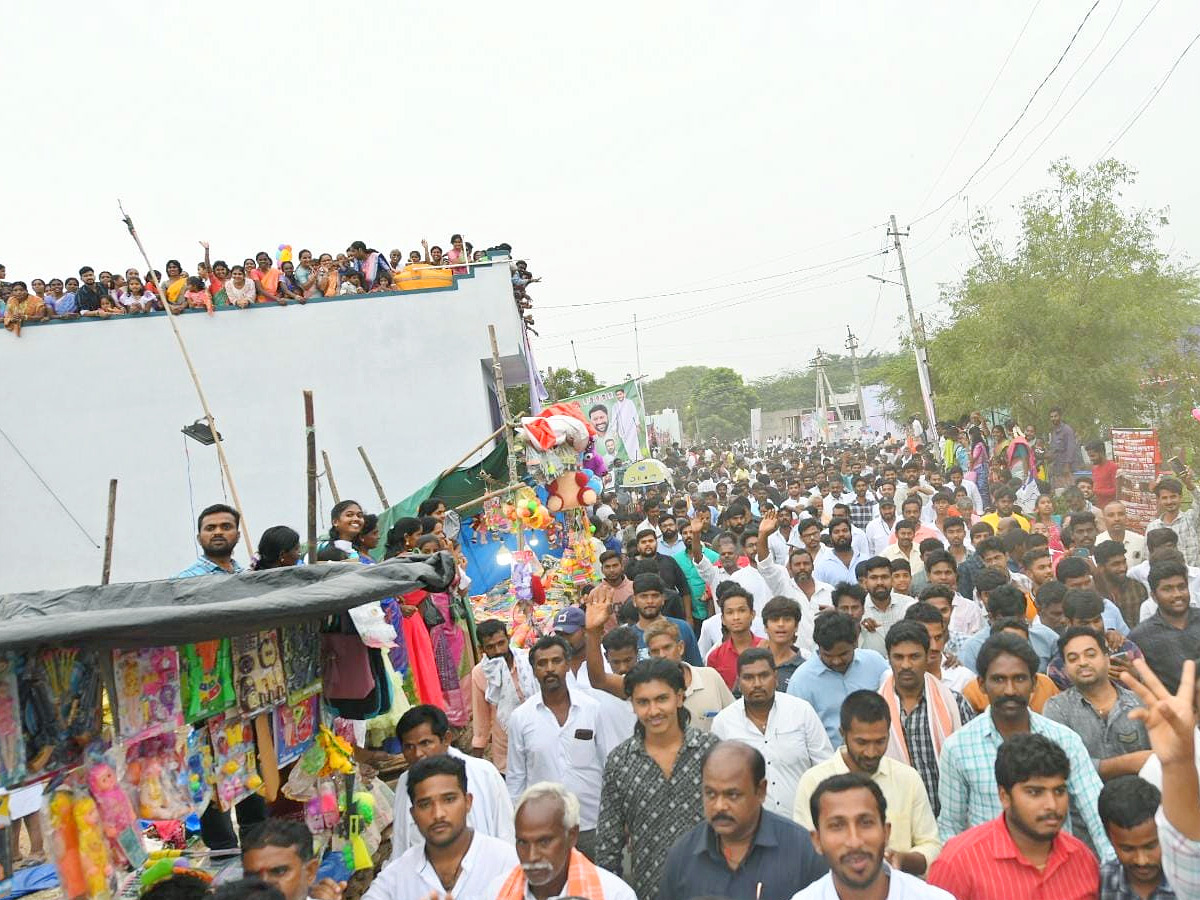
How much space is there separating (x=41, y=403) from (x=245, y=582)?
14314 mm

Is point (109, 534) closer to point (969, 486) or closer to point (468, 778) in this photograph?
point (468, 778)

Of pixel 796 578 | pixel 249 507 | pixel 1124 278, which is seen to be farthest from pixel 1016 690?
pixel 1124 278

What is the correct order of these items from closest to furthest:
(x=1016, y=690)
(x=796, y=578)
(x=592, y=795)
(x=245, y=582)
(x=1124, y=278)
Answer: (x=245, y=582) → (x=1016, y=690) → (x=592, y=795) → (x=796, y=578) → (x=1124, y=278)

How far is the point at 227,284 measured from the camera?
16.4 metres

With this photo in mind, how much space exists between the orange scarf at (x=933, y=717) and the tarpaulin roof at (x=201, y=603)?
226cm

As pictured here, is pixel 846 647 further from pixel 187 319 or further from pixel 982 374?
pixel 982 374

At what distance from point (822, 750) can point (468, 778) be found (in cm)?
167

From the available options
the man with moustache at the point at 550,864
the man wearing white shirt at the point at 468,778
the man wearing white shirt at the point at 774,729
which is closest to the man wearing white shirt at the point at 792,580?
the man wearing white shirt at the point at 774,729

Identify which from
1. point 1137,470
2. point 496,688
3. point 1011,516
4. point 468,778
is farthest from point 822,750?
point 1137,470

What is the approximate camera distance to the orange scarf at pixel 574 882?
3771mm

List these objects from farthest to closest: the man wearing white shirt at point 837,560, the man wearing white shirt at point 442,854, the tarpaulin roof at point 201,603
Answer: the man wearing white shirt at point 837,560
the man wearing white shirt at point 442,854
the tarpaulin roof at point 201,603

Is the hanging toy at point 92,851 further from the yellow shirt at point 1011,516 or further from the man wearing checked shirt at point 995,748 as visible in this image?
the yellow shirt at point 1011,516

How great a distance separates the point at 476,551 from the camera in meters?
11.2

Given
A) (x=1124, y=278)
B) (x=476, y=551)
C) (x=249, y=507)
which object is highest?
(x=1124, y=278)
